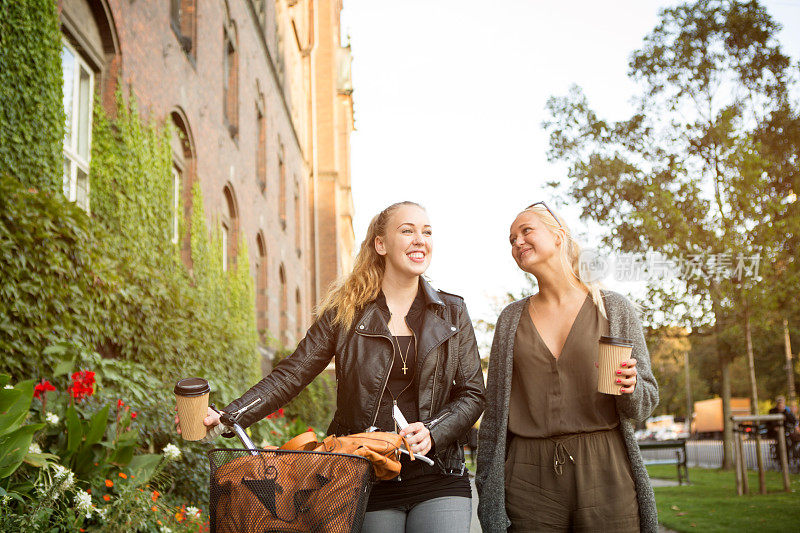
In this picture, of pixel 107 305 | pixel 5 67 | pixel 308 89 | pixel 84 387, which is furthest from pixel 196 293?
pixel 308 89

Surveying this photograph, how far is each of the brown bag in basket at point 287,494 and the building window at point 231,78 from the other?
15757mm

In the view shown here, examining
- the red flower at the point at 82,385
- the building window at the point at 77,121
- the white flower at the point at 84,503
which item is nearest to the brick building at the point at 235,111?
the building window at the point at 77,121

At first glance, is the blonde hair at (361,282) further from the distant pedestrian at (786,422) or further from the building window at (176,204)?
the distant pedestrian at (786,422)

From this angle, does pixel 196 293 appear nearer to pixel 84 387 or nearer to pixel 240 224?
pixel 240 224

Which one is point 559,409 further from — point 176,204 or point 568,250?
point 176,204

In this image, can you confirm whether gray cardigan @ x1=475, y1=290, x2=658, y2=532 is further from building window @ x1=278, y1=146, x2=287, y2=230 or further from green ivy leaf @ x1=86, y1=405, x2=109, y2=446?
building window @ x1=278, y1=146, x2=287, y2=230

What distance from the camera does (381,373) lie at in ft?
10.5

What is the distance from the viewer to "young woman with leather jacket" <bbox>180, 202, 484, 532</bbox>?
3.05m

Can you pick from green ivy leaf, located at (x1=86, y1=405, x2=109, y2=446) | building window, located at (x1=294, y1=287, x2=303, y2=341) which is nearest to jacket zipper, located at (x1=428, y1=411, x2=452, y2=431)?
green ivy leaf, located at (x1=86, y1=405, x2=109, y2=446)

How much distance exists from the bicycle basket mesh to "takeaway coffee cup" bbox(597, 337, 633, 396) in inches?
44.8

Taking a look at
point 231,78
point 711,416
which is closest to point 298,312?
point 231,78

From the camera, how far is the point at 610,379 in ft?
9.62

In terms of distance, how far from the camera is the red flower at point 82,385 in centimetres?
547

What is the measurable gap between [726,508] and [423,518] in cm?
901
